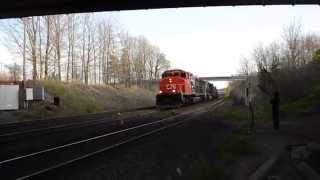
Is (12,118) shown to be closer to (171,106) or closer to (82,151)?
(171,106)

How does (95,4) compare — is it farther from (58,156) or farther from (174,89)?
(174,89)

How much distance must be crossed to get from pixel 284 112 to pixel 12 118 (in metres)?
20.1

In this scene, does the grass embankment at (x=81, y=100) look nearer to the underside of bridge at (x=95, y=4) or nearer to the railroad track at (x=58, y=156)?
the underside of bridge at (x=95, y=4)

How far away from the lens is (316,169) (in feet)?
41.0

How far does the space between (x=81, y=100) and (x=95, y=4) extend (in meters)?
27.4

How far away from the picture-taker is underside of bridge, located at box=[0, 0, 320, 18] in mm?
30703

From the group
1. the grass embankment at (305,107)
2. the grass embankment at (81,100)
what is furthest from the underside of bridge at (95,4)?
the grass embankment at (81,100)

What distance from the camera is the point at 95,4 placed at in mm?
31469

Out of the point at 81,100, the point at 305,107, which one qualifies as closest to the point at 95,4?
the point at 305,107

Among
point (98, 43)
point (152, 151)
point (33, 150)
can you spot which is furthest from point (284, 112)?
point (98, 43)

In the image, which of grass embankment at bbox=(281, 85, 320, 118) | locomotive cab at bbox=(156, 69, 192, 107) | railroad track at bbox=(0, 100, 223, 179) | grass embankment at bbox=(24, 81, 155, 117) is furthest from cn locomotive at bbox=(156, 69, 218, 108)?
railroad track at bbox=(0, 100, 223, 179)

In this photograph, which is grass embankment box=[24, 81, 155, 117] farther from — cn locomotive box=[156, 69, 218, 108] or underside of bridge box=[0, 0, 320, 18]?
underside of bridge box=[0, 0, 320, 18]

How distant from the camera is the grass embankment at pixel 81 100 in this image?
48.0m

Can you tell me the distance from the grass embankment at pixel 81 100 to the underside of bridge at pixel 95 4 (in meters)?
12.2
